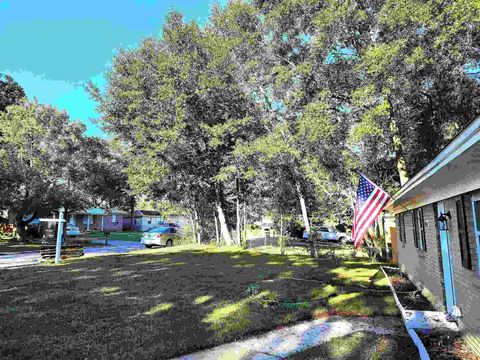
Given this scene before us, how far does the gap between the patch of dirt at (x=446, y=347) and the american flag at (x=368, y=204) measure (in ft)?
10.3

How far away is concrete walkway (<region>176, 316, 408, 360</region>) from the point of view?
16.2 ft

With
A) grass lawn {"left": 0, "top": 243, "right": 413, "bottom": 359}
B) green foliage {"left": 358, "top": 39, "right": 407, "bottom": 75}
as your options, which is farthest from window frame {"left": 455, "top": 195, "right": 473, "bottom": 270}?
green foliage {"left": 358, "top": 39, "right": 407, "bottom": 75}

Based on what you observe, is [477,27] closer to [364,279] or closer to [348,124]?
[348,124]

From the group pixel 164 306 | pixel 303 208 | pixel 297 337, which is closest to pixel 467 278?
pixel 297 337

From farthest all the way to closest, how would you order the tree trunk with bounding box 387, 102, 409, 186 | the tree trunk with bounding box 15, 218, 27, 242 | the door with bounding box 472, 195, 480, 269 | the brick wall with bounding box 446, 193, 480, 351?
the tree trunk with bounding box 15, 218, 27, 242 < the tree trunk with bounding box 387, 102, 409, 186 < the brick wall with bounding box 446, 193, 480, 351 < the door with bounding box 472, 195, 480, 269

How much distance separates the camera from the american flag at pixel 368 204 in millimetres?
8469

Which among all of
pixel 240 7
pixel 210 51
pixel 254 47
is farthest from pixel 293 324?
pixel 210 51

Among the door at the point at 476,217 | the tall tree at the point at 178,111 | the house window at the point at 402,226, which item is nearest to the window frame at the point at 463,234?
the door at the point at 476,217

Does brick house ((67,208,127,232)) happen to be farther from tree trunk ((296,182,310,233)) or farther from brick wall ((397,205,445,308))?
brick wall ((397,205,445,308))

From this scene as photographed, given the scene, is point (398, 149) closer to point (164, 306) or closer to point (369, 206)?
point (369, 206)

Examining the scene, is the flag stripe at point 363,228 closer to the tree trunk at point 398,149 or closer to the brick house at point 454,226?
the brick house at point 454,226

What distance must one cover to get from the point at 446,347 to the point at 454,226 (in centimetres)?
181

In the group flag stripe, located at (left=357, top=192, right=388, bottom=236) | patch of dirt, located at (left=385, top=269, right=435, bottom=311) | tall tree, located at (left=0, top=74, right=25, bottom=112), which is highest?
tall tree, located at (left=0, top=74, right=25, bottom=112)

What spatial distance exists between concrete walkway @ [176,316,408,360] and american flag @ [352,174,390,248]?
2.37 metres
